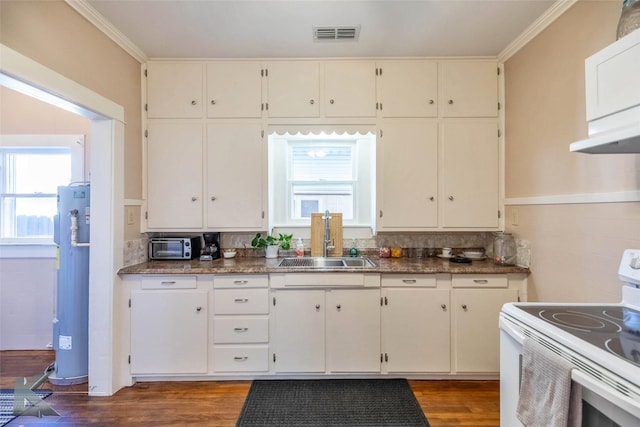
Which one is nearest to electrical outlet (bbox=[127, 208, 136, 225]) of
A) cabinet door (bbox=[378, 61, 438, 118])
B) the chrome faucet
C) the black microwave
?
the black microwave

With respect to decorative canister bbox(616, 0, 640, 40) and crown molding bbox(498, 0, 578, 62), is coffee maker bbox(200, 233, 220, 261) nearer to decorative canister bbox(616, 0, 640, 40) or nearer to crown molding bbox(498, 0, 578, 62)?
decorative canister bbox(616, 0, 640, 40)

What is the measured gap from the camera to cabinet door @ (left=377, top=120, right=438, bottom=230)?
2.45 metres

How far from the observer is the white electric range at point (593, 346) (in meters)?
0.76

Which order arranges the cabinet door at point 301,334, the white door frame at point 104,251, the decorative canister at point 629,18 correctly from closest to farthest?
the decorative canister at point 629,18
the white door frame at point 104,251
the cabinet door at point 301,334

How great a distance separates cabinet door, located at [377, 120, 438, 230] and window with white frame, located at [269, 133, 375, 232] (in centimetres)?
43

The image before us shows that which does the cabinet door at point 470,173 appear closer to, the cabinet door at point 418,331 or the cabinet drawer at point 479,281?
the cabinet drawer at point 479,281

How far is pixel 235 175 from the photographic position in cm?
247

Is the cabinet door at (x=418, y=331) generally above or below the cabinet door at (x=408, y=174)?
below

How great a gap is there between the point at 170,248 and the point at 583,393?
2.73m

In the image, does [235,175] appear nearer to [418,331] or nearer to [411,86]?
[411,86]

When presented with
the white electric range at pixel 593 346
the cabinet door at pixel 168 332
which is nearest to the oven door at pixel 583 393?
the white electric range at pixel 593 346

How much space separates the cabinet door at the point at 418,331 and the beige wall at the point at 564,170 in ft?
2.39

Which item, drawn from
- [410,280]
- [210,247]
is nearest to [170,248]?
[210,247]

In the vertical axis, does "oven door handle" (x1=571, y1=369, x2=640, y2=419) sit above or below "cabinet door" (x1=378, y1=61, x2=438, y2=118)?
below
